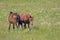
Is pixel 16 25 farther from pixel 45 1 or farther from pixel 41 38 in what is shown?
pixel 45 1

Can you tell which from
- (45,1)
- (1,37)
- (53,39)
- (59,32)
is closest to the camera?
(53,39)

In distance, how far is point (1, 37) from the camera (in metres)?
12.4

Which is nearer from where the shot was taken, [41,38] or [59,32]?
[41,38]

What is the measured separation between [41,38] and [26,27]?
133 inches

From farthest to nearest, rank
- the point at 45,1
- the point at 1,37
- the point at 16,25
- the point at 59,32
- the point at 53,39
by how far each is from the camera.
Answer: the point at 45,1, the point at 16,25, the point at 59,32, the point at 1,37, the point at 53,39

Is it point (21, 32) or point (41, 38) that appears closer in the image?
point (41, 38)

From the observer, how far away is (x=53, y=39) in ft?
37.7

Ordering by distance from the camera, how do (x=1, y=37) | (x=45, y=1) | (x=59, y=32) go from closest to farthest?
(x=1, y=37)
(x=59, y=32)
(x=45, y=1)

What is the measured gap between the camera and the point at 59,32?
13.3 metres

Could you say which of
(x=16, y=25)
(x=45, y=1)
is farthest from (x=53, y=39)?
(x=45, y=1)

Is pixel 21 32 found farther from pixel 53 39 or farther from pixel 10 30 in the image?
pixel 53 39

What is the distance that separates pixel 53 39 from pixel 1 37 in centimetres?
237

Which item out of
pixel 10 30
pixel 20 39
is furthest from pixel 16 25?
pixel 20 39

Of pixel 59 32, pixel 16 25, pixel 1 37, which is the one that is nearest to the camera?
pixel 1 37
